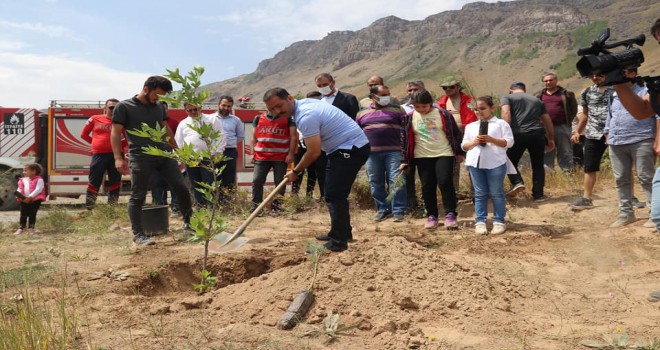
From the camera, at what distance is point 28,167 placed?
703cm

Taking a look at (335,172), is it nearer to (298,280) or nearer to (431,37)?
(298,280)

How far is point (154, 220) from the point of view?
632 centimetres

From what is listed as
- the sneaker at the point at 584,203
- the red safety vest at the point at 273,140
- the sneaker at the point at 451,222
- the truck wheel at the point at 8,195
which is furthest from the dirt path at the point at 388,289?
the truck wheel at the point at 8,195

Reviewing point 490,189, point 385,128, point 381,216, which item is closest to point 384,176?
point 381,216

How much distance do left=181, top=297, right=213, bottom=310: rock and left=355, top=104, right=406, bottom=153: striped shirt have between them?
3568 millimetres

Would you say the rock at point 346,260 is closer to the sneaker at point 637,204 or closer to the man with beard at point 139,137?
the man with beard at point 139,137

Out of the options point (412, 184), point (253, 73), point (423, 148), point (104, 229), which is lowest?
point (104, 229)

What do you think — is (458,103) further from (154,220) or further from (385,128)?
(154,220)

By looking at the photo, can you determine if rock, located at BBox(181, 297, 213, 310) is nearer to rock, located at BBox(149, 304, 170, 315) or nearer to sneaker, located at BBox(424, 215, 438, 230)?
rock, located at BBox(149, 304, 170, 315)

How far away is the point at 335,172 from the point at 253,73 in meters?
176

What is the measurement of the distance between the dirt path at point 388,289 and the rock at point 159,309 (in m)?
0.01

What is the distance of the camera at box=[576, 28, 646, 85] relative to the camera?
312cm

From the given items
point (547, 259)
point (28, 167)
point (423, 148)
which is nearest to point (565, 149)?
point (423, 148)

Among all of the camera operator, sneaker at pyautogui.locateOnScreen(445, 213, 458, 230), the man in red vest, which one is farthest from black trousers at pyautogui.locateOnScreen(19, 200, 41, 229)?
the camera operator
